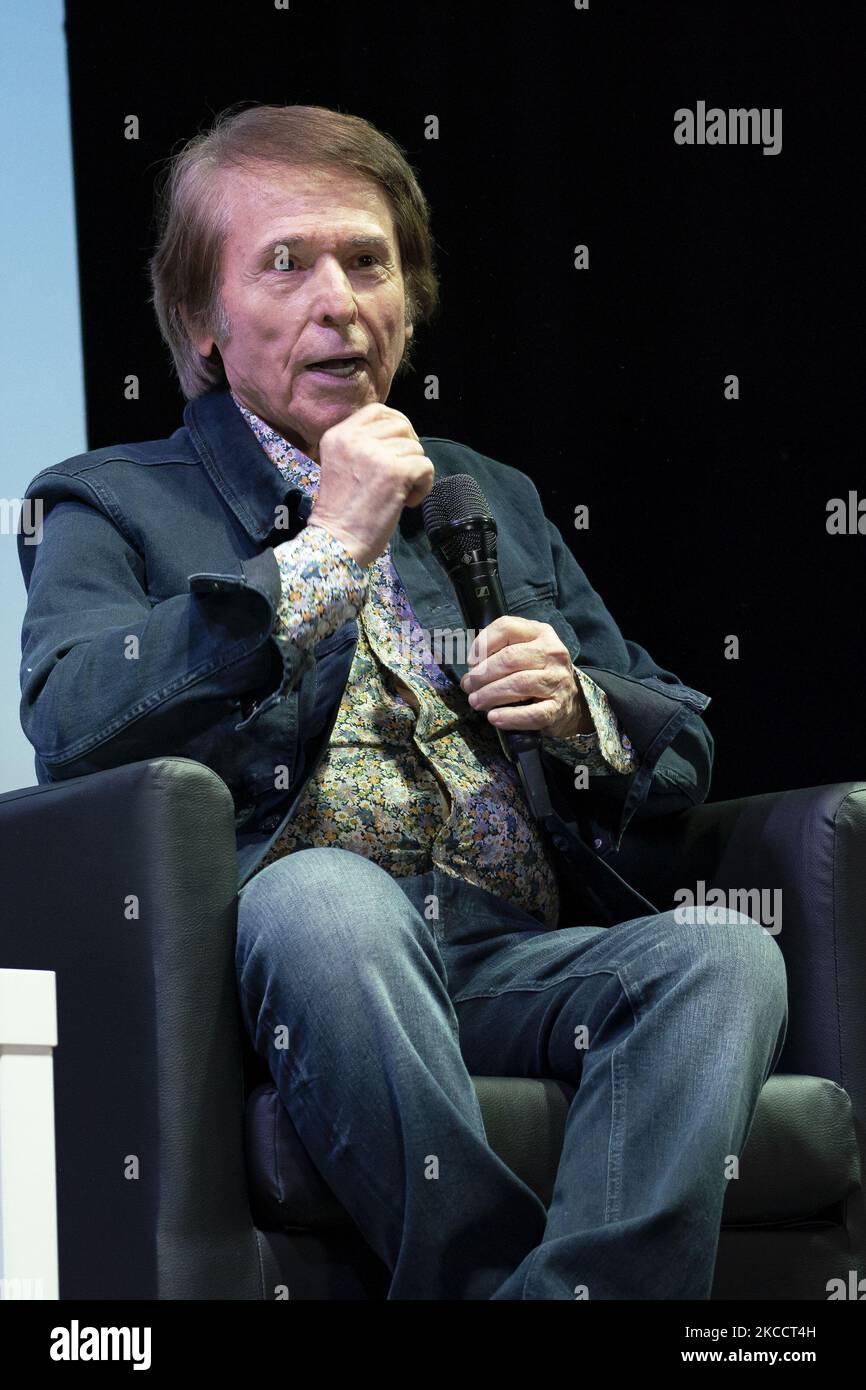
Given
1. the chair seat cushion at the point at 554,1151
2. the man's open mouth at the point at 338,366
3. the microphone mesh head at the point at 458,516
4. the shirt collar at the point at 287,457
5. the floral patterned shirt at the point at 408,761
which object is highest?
the man's open mouth at the point at 338,366

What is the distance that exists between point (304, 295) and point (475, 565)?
1.09 ft

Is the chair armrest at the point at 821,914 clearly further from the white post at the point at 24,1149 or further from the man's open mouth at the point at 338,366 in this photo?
the white post at the point at 24,1149

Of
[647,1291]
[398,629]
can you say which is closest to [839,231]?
[398,629]

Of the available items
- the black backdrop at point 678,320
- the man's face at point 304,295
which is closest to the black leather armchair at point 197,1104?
the man's face at point 304,295

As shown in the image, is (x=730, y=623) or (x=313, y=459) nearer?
(x=313, y=459)

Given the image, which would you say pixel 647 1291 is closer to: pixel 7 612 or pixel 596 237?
pixel 7 612

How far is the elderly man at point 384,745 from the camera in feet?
A: 3.50

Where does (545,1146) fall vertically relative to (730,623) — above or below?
below

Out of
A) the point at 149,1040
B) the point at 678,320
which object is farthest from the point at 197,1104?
the point at 678,320

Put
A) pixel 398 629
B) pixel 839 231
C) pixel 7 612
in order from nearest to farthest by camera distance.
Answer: pixel 398 629, pixel 7 612, pixel 839 231

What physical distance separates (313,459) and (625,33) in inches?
38.5

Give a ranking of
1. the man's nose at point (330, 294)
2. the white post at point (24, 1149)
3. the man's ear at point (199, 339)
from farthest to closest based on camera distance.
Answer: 1. the man's ear at point (199, 339)
2. the man's nose at point (330, 294)
3. the white post at point (24, 1149)

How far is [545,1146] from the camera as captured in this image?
3.84ft

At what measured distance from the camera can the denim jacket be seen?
124 cm
